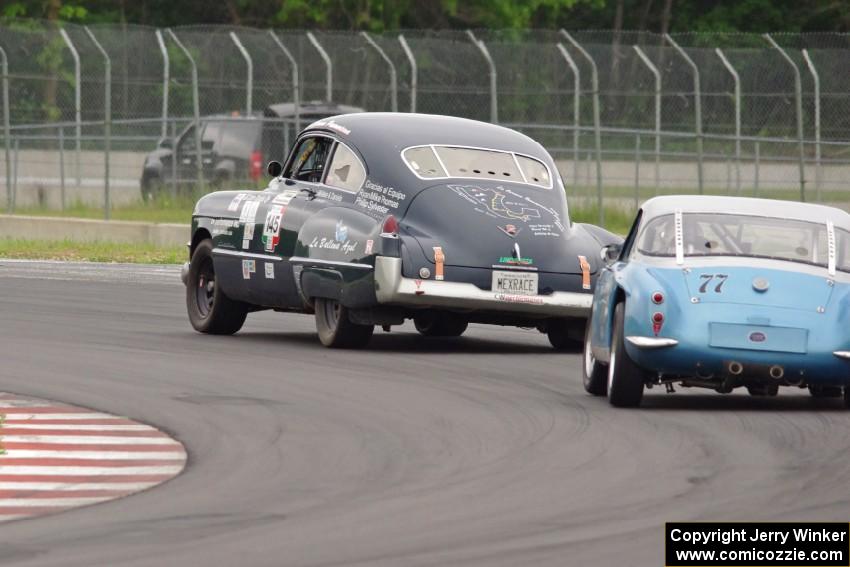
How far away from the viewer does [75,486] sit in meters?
9.05

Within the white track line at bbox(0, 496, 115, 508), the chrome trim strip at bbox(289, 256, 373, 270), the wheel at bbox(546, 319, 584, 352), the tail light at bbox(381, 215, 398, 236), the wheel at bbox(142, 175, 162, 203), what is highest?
the tail light at bbox(381, 215, 398, 236)

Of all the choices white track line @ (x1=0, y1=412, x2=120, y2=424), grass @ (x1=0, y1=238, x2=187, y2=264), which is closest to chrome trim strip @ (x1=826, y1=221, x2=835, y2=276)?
white track line @ (x1=0, y1=412, x2=120, y2=424)

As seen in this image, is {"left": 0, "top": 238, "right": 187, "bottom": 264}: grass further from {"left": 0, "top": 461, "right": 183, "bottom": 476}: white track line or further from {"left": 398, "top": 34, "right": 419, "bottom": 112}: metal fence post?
{"left": 0, "top": 461, "right": 183, "bottom": 476}: white track line

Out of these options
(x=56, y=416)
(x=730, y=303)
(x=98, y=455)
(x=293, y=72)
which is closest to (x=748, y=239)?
(x=730, y=303)

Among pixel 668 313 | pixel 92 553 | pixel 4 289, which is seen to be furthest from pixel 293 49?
pixel 92 553

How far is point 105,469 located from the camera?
9562 millimetres

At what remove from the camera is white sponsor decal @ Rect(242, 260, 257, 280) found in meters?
16.2

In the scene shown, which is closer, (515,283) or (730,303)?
(730,303)

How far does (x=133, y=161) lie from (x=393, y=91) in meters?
4.09

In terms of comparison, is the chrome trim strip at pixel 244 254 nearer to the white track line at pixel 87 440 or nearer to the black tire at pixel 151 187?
the white track line at pixel 87 440

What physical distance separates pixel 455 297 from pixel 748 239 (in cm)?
307

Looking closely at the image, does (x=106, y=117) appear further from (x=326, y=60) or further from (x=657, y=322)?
(x=657, y=322)

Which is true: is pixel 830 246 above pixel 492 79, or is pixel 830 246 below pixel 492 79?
below

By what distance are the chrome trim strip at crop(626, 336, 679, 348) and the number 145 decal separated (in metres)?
0.36
